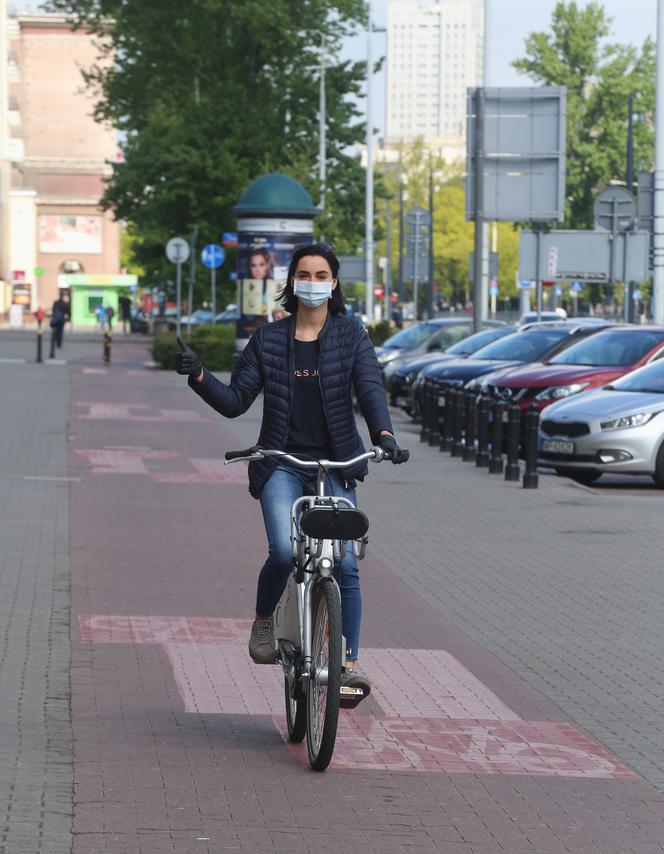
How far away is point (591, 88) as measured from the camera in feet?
281

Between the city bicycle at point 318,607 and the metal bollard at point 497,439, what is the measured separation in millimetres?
12466

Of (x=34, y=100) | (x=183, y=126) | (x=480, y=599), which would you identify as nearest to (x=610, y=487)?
(x=480, y=599)

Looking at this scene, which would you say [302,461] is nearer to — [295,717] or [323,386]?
[323,386]

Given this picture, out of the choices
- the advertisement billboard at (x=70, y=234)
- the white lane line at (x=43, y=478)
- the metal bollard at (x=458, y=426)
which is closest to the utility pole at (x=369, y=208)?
the metal bollard at (x=458, y=426)

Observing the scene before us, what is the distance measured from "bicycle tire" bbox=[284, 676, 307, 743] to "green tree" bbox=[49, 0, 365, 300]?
42072 mm

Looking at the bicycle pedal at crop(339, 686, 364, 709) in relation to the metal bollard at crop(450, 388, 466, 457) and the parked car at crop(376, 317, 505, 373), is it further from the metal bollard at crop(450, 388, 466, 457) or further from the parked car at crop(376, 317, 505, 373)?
the parked car at crop(376, 317, 505, 373)

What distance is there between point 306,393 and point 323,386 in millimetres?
78

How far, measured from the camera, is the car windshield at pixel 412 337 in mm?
34688

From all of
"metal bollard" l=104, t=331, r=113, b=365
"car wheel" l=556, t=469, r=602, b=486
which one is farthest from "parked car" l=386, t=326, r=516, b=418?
"metal bollard" l=104, t=331, r=113, b=365

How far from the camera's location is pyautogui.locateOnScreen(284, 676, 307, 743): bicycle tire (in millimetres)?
6844

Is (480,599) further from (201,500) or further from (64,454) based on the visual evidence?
(64,454)

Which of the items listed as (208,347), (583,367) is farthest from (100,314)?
(583,367)

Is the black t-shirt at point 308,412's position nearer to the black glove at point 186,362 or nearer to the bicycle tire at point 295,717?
the black glove at point 186,362

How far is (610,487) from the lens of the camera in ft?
62.5
